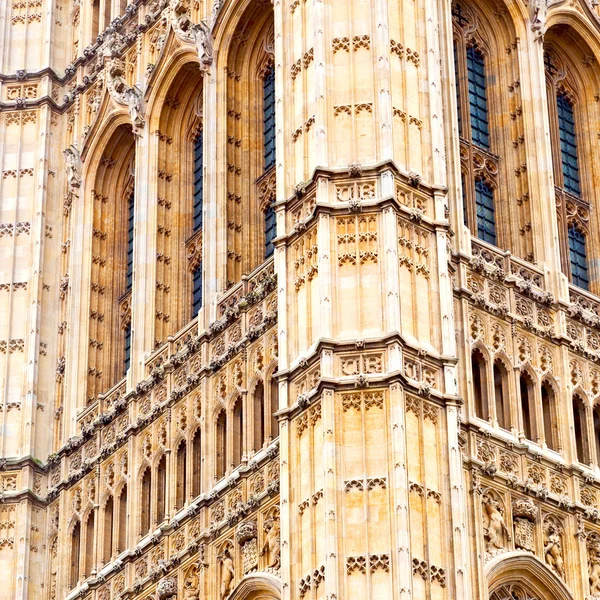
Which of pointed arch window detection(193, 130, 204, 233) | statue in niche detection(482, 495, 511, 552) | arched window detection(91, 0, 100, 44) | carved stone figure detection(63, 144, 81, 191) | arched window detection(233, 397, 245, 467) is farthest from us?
arched window detection(91, 0, 100, 44)

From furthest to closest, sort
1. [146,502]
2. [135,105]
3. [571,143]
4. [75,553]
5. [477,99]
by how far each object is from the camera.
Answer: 1. [135,105]
2. [571,143]
3. [75,553]
4. [477,99]
5. [146,502]

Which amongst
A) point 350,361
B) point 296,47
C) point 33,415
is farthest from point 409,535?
point 33,415

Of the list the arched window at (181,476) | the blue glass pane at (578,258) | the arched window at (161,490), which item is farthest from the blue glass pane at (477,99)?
the arched window at (161,490)

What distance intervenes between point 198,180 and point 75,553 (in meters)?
8.51

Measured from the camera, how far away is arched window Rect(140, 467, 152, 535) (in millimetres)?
49375

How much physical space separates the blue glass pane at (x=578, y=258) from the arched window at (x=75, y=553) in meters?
11.6

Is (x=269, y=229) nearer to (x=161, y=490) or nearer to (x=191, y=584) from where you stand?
(x=161, y=490)

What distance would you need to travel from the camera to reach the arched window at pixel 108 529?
1989 inches

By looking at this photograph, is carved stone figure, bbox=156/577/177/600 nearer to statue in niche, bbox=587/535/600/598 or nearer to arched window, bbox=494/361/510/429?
arched window, bbox=494/361/510/429

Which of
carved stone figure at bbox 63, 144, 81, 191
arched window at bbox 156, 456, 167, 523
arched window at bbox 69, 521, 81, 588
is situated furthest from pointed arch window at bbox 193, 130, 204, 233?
arched window at bbox 69, 521, 81, 588

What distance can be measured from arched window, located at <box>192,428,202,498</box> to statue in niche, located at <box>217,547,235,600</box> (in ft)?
7.19

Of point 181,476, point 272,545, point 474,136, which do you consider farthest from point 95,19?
point 272,545

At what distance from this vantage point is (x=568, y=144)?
5294 cm

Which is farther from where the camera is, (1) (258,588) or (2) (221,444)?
(2) (221,444)
